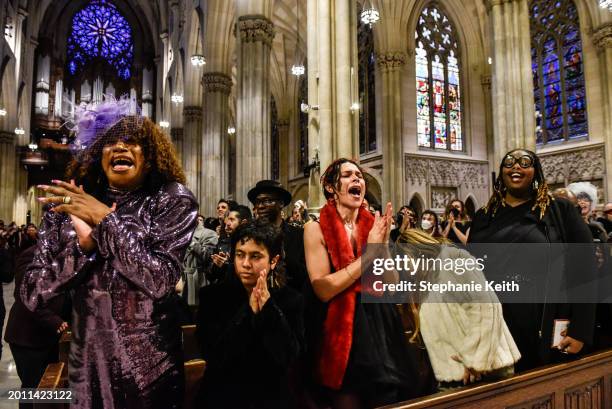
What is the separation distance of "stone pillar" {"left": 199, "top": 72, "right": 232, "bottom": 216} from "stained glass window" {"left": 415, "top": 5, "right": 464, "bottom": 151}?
8200 millimetres

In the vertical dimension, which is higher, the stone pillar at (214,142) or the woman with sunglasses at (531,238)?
the stone pillar at (214,142)

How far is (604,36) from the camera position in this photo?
50.0 feet

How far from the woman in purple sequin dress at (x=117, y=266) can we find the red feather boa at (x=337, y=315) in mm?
568

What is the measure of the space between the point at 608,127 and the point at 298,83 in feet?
49.4

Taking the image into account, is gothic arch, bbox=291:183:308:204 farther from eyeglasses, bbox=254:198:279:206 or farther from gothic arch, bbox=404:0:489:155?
eyeglasses, bbox=254:198:279:206

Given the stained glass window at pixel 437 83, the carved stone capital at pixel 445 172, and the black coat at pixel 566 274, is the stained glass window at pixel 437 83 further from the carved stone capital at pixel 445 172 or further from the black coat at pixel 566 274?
the black coat at pixel 566 274

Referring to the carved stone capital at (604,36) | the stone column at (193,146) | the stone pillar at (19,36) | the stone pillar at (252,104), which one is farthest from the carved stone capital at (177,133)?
the carved stone capital at (604,36)

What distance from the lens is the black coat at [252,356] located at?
1643 mm

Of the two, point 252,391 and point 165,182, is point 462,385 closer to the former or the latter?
point 252,391

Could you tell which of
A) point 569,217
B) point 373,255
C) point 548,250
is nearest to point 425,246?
point 373,255

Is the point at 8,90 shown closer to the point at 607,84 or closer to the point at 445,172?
the point at 445,172

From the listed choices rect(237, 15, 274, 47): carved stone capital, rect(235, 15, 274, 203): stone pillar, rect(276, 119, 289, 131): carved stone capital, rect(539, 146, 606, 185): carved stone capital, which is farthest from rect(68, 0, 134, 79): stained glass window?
rect(539, 146, 606, 185): carved stone capital

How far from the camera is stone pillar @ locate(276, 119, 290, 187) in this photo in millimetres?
24312

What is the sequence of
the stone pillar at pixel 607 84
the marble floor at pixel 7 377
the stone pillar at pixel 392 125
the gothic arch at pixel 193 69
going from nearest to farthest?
the marble floor at pixel 7 377 → the stone pillar at pixel 607 84 → the stone pillar at pixel 392 125 → the gothic arch at pixel 193 69
